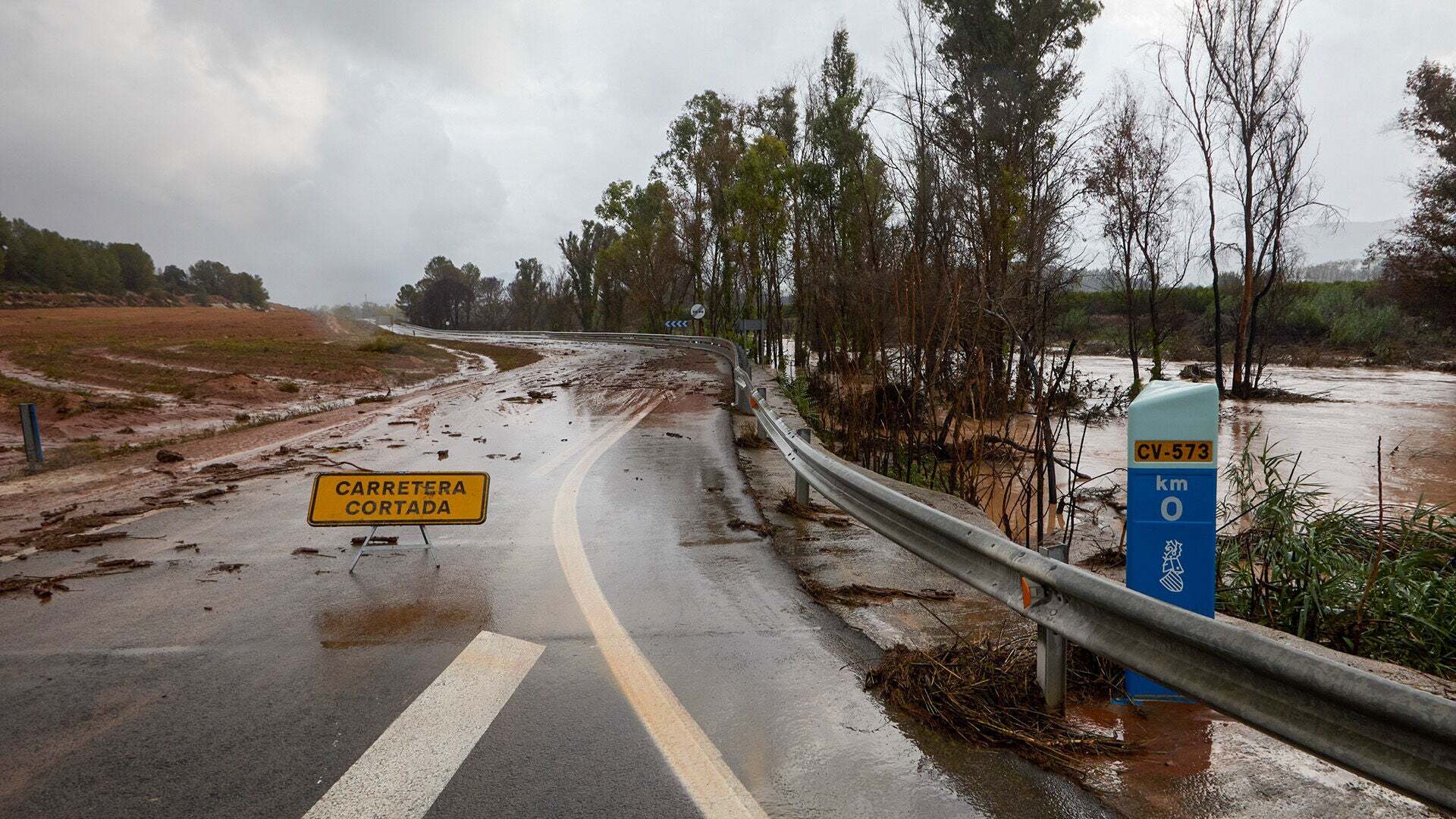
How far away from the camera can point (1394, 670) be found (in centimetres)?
335

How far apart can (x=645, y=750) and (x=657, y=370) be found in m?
25.4

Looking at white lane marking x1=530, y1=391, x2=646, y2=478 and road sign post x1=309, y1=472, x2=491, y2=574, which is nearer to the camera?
road sign post x1=309, y1=472, x2=491, y2=574

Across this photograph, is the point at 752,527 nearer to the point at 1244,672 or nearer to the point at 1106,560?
the point at 1106,560

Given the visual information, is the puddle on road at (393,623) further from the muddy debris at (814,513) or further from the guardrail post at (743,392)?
the guardrail post at (743,392)

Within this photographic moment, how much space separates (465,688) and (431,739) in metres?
0.49

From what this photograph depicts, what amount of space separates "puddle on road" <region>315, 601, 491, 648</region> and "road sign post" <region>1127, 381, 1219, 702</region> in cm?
332

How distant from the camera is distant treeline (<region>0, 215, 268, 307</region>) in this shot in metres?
72.1

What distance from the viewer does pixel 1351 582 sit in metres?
5.44

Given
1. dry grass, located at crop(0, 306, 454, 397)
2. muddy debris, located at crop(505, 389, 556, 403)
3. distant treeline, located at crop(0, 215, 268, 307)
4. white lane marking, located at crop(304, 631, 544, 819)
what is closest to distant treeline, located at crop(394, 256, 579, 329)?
distant treeline, located at crop(0, 215, 268, 307)

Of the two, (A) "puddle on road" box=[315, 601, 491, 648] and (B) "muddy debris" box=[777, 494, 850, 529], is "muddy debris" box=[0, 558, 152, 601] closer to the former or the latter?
(A) "puddle on road" box=[315, 601, 491, 648]

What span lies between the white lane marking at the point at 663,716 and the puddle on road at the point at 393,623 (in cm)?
69

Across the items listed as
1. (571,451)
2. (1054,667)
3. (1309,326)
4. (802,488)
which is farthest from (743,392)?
(1309,326)

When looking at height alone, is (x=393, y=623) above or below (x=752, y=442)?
below

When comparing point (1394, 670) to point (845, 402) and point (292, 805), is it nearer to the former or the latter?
point (292, 805)
